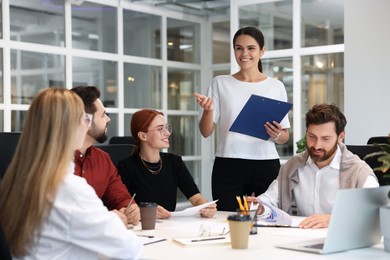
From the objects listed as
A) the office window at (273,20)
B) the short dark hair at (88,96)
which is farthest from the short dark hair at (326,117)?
the office window at (273,20)

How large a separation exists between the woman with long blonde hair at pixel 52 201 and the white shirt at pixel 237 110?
1.87 m

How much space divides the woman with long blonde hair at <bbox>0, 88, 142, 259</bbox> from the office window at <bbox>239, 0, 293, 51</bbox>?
6.76m

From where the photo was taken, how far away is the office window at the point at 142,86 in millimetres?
8750

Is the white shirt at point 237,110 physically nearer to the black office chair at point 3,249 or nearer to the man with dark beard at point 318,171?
the man with dark beard at point 318,171

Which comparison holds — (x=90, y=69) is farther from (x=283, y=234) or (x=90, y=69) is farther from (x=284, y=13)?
(x=283, y=234)

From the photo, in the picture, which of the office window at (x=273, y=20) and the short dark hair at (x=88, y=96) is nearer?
the short dark hair at (x=88, y=96)

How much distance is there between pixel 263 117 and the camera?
146 inches

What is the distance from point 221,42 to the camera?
9.95m

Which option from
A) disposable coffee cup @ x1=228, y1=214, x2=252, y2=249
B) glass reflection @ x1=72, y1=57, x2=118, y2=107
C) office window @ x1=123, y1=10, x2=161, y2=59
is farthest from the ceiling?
disposable coffee cup @ x1=228, y1=214, x2=252, y2=249

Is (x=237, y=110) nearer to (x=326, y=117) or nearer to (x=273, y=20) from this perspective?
(x=326, y=117)

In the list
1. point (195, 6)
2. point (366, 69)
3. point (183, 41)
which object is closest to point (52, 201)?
point (366, 69)

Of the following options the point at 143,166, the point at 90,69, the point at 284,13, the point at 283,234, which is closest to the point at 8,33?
the point at 90,69

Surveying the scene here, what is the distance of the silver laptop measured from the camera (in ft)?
6.88

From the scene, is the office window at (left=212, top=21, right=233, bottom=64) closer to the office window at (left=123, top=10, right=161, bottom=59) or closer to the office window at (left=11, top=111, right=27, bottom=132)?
the office window at (left=123, top=10, right=161, bottom=59)
